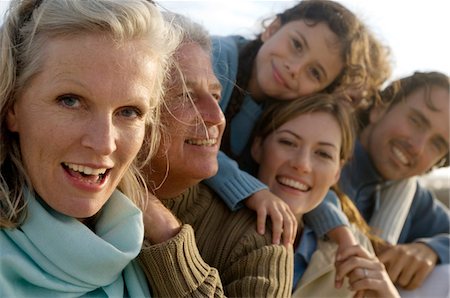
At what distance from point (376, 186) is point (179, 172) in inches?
64.2

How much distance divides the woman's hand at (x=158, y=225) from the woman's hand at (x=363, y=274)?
32.2 inches

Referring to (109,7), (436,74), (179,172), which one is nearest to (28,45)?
(109,7)

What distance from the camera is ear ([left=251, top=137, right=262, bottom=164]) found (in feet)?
8.81

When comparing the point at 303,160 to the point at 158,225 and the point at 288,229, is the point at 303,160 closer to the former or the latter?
the point at 288,229

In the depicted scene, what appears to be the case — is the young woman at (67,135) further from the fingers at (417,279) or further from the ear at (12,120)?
the fingers at (417,279)

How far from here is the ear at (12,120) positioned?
1.61 metres

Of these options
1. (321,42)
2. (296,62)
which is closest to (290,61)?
(296,62)

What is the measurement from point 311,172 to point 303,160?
59 mm

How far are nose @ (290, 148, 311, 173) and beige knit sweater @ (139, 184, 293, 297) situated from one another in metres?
0.36

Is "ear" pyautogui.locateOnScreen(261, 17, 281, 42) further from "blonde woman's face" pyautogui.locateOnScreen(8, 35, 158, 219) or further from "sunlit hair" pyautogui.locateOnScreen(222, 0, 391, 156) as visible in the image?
"blonde woman's face" pyautogui.locateOnScreen(8, 35, 158, 219)

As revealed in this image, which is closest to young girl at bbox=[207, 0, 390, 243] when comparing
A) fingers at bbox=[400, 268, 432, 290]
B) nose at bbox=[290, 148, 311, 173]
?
nose at bbox=[290, 148, 311, 173]

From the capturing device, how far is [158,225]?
1825mm

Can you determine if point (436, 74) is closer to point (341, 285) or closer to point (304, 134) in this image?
point (304, 134)

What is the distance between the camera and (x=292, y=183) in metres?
2.53
